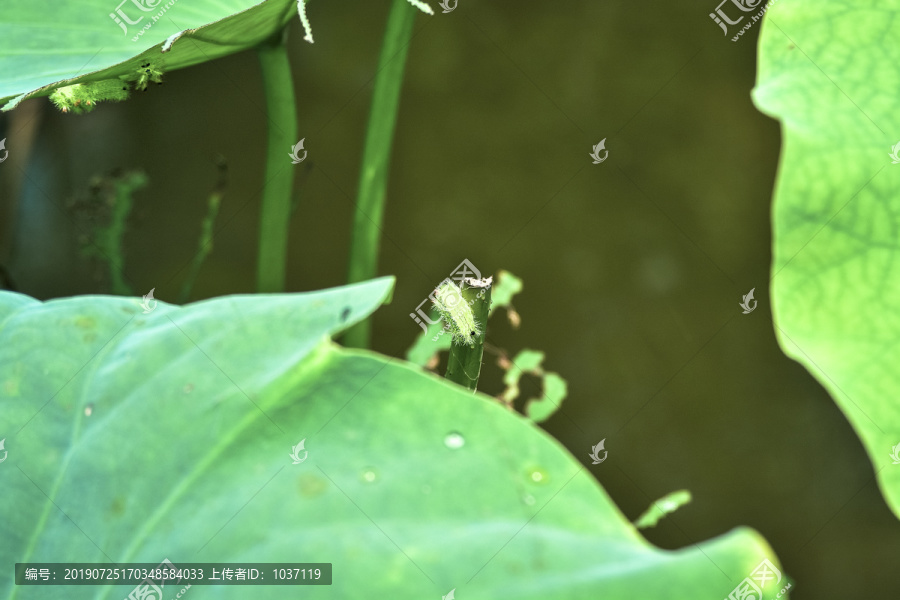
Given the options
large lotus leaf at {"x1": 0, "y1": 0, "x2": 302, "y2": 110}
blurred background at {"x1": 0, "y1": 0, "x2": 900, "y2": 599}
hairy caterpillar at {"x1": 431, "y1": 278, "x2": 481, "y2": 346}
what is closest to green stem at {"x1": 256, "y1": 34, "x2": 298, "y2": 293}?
large lotus leaf at {"x1": 0, "y1": 0, "x2": 302, "y2": 110}

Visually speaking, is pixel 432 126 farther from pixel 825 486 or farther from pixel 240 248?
pixel 825 486

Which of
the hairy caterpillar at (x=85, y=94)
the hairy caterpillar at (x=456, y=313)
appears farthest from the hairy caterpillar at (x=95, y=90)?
the hairy caterpillar at (x=456, y=313)

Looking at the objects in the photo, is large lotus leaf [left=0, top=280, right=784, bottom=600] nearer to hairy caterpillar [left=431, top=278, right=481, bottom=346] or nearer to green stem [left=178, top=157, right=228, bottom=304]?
hairy caterpillar [left=431, top=278, right=481, bottom=346]

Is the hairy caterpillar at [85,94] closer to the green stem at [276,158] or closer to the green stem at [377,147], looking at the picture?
the green stem at [276,158]

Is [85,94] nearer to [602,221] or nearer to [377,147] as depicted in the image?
[377,147]

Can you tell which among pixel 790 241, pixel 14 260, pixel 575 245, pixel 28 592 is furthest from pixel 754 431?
pixel 14 260

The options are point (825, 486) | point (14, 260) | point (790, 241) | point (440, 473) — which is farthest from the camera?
point (14, 260)
